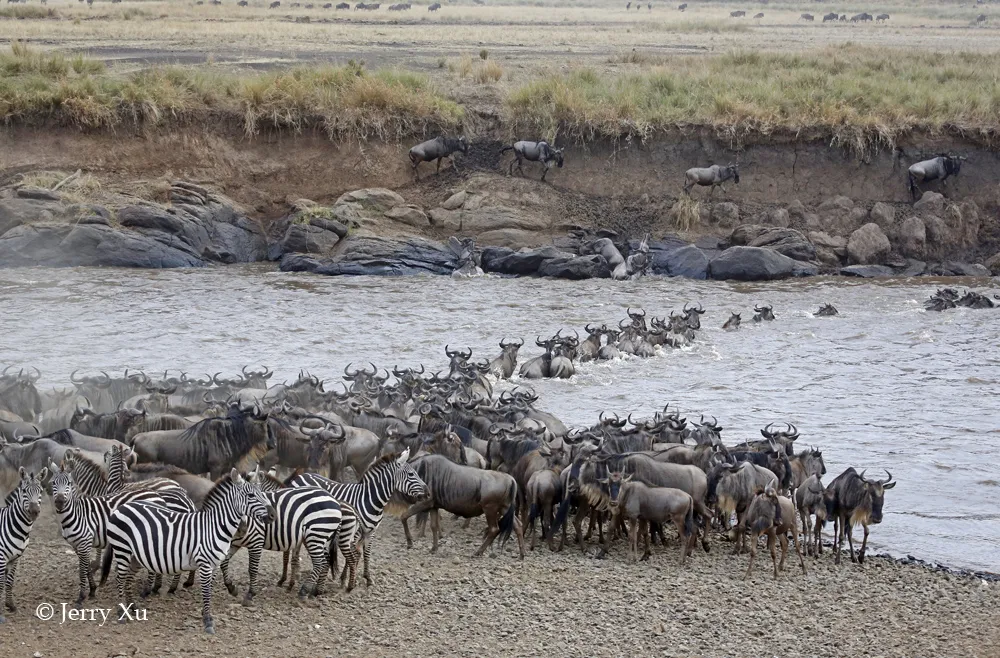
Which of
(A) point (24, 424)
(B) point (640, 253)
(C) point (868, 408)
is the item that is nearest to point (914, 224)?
(B) point (640, 253)

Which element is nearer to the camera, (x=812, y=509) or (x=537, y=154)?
(x=812, y=509)

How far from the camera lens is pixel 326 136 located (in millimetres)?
27922

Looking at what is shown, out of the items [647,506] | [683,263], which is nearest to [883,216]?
[683,263]

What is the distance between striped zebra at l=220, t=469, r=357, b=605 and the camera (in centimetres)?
810

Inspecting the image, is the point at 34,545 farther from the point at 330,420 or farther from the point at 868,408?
the point at 868,408

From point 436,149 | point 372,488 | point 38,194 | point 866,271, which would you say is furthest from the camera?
point 436,149

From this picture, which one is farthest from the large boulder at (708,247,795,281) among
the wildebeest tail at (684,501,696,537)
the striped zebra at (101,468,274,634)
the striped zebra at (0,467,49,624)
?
the striped zebra at (0,467,49,624)

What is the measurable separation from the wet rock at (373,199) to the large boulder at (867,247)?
9844 millimetres

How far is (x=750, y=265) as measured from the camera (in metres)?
24.9

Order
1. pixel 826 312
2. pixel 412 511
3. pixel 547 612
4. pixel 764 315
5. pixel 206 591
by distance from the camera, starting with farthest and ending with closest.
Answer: pixel 826 312 → pixel 764 315 → pixel 412 511 → pixel 547 612 → pixel 206 591

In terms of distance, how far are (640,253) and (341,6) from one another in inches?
1933

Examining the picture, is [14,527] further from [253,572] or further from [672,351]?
[672,351]

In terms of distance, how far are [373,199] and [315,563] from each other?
18480 mm

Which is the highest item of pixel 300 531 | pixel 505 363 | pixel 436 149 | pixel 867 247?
pixel 436 149
